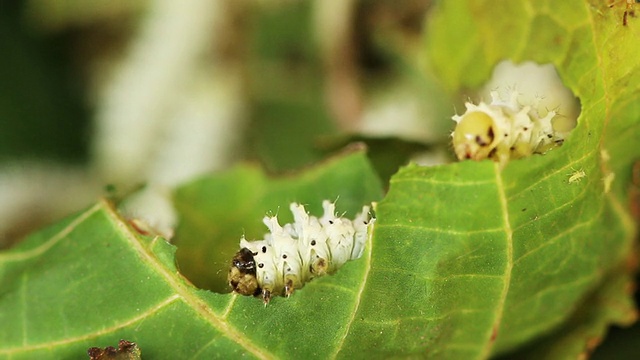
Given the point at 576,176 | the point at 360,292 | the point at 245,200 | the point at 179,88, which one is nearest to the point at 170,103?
the point at 179,88

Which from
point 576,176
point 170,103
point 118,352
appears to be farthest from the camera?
point 170,103

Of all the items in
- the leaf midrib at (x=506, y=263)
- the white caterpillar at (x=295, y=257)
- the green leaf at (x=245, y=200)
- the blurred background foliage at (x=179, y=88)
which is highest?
the blurred background foliage at (x=179, y=88)

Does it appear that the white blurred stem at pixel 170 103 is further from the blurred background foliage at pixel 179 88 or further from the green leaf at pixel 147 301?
the green leaf at pixel 147 301

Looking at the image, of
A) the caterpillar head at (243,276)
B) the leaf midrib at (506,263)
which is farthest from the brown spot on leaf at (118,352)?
the leaf midrib at (506,263)

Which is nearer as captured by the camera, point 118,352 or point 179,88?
point 118,352

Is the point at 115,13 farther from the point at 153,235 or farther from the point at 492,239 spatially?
the point at 492,239

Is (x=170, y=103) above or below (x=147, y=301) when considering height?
above

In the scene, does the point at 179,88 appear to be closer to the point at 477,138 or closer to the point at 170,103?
the point at 170,103

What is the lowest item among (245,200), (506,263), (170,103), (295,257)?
(506,263)
